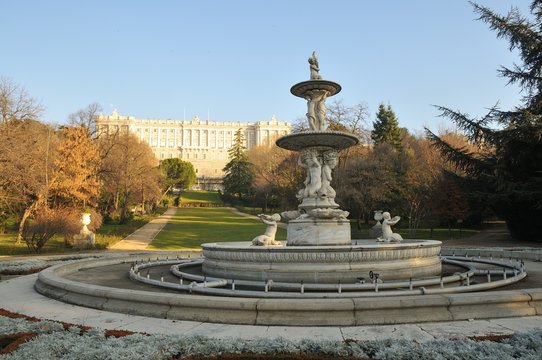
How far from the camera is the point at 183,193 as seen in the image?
107750mm

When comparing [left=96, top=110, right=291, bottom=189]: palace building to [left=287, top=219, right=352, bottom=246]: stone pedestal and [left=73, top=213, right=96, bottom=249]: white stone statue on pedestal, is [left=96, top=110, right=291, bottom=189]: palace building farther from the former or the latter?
[left=287, top=219, right=352, bottom=246]: stone pedestal

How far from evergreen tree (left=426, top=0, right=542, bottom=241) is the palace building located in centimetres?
12351

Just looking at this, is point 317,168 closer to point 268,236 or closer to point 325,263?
point 268,236

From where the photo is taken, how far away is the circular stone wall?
31.4ft

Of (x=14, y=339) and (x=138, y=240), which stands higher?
(x=14, y=339)

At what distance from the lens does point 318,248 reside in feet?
31.7

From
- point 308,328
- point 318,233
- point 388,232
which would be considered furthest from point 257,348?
point 388,232

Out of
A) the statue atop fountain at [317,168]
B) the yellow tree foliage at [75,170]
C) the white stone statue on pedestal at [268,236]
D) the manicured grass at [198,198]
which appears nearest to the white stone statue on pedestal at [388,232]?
the statue atop fountain at [317,168]

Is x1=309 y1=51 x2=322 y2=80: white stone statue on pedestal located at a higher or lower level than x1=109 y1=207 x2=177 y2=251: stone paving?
higher

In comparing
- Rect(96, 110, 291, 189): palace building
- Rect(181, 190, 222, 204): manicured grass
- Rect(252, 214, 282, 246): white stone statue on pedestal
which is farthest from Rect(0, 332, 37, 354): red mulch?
Rect(96, 110, 291, 189): palace building

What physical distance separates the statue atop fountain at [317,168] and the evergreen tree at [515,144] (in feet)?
48.8

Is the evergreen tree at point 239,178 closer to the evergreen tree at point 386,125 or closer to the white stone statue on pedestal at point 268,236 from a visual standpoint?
the evergreen tree at point 386,125

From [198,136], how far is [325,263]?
503 feet

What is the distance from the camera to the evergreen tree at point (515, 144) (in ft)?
79.1
